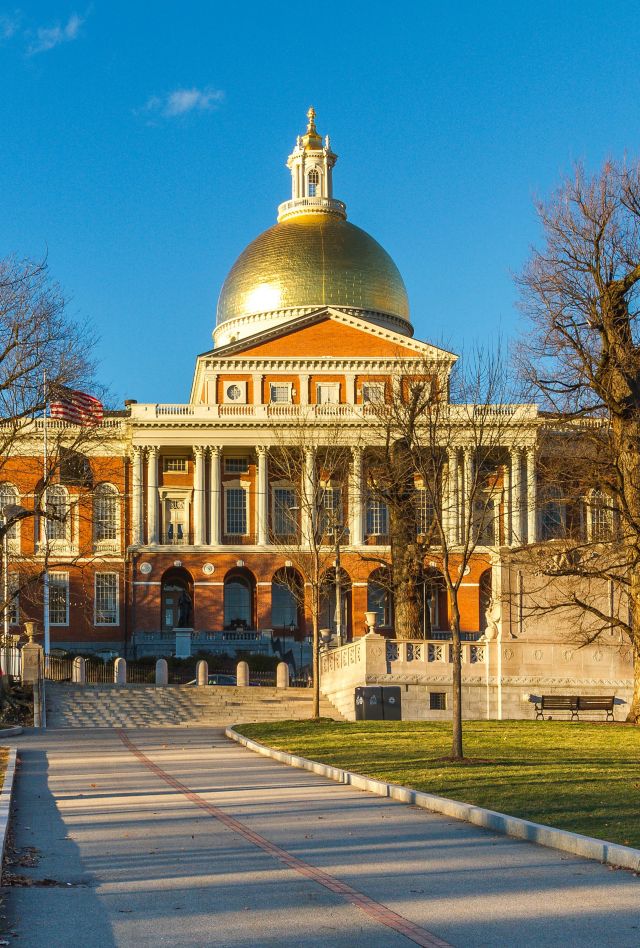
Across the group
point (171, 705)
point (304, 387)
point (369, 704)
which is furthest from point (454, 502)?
point (304, 387)

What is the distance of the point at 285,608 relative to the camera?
81.8 metres

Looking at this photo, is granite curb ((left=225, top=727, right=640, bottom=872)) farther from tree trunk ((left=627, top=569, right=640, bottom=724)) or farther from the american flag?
the american flag

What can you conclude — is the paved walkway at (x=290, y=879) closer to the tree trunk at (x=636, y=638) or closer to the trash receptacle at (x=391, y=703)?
the tree trunk at (x=636, y=638)

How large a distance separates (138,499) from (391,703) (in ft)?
140

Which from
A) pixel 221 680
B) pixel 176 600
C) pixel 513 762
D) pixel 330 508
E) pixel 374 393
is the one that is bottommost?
pixel 221 680

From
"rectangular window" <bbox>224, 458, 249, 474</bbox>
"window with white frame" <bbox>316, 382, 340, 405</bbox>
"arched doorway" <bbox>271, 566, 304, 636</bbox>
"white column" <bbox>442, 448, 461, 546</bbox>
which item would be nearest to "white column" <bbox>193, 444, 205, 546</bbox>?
"rectangular window" <bbox>224, 458, 249, 474</bbox>

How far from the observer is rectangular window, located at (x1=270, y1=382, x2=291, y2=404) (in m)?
81.2

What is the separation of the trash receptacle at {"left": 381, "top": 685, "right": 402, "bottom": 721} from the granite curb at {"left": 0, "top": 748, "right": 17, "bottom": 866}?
500 inches

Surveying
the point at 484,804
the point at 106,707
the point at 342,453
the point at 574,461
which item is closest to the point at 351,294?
the point at 342,453

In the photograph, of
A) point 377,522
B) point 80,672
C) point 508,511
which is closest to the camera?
point 508,511

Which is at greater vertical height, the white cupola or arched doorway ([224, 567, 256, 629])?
the white cupola

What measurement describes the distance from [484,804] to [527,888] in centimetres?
503

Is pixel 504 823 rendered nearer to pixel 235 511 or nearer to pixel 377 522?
pixel 377 522

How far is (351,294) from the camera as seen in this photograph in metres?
86.7
